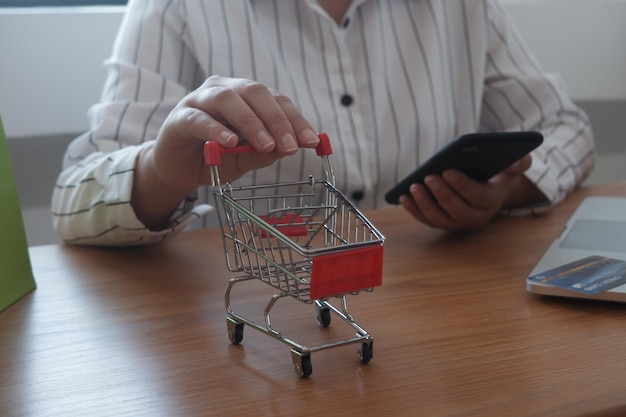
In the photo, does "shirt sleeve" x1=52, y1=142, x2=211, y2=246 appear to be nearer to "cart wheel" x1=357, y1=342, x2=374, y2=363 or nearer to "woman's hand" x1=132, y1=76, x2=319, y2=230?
"woman's hand" x1=132, y1=76, x2=319, y2=230

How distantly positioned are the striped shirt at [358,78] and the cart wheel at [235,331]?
482 mm

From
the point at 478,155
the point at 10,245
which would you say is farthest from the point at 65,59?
the point at 478,155

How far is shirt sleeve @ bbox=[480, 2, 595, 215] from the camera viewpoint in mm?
1175

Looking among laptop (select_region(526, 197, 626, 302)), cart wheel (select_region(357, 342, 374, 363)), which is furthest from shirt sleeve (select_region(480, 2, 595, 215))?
cart wheel (select_region(357, 342, 374, 363))

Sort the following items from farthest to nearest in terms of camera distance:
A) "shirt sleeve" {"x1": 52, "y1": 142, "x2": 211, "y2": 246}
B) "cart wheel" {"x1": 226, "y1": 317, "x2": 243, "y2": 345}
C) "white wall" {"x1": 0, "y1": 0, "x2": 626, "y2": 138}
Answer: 1. "white wall" {"x1": 0, "y1": 0, "x2": 626, "y2": 138}
2. "shirt sleeve" {"x1": 52, "y1": 142, "x2": 211, "y2": 246}
3. "cart wheel" {"x1": 226, "y1": 317, "x2": 243, "y2": 345}

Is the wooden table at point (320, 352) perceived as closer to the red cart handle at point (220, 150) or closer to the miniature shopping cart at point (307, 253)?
the miniature shopping cart at point (307, 253)

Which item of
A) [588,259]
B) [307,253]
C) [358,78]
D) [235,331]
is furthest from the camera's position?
[358,78]

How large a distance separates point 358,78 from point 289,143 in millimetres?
662

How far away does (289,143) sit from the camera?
598 mm

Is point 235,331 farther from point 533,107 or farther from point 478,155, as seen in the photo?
point 533,107

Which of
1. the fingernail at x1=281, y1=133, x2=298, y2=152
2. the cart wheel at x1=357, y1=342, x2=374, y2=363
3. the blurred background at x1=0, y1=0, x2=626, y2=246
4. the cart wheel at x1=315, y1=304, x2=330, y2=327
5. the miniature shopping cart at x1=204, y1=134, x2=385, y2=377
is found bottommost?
the blurred background at x1=0, y1=0, x2=626, y2=246

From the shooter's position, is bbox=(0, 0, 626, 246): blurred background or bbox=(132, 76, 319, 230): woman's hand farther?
bbox=(0, 0, 626, 246): blurred background

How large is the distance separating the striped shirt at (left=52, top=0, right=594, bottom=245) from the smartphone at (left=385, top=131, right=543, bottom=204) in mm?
163

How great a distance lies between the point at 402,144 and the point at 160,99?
0.39 m
